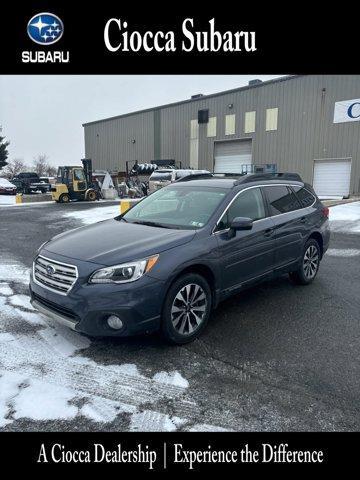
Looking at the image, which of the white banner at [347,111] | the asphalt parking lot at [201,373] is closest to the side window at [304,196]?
the asphalt parking lot at [201,373]

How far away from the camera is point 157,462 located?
2.38 metres

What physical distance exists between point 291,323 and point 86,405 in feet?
8.34

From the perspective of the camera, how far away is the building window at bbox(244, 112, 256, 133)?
30.0 meters

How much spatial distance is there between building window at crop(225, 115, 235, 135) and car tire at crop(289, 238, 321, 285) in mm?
27280

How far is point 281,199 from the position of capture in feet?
17.0

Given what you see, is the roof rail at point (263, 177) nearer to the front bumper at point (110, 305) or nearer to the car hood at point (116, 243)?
the car hood at point (116, 243)

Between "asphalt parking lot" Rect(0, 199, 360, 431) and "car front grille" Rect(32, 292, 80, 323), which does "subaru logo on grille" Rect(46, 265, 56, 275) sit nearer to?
"car front grille" Rect(32, 292, 80, 323)

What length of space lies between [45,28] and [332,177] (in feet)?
74.4

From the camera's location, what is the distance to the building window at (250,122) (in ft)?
98.3

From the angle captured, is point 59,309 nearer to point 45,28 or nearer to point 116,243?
point 116,243

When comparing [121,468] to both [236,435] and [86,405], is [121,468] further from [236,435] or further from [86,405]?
[236,435]

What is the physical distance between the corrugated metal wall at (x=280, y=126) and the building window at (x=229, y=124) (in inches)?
12.9

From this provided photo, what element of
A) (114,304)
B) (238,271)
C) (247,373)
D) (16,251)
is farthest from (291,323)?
(16,251)

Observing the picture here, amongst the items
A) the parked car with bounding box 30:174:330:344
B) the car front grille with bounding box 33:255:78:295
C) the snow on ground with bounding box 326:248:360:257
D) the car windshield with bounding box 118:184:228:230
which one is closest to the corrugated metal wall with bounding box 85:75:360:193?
the snow on ground with bounding box 326:248:360:257
